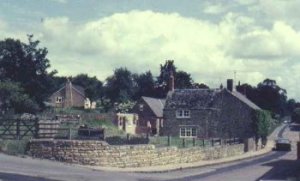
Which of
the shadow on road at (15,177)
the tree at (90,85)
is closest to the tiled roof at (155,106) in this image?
the tree at (90,85)

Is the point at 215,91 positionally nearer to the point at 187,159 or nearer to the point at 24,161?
the point at 187,159

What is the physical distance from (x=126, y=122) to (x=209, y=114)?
11945 millimetres

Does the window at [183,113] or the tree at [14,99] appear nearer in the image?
the tree at [14,99]

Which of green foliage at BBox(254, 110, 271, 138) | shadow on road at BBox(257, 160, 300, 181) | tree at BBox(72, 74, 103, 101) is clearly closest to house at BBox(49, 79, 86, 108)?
tree at BBox(72, 74, 103, 101)

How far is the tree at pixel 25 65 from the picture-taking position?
80438mm

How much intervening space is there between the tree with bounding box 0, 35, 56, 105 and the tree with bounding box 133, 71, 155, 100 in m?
73.8

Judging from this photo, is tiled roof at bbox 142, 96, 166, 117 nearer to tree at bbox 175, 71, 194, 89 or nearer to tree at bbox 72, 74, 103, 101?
tree at bbox 175, 71, 194, 89

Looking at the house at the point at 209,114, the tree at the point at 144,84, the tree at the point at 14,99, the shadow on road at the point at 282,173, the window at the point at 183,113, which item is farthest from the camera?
the tree at the point at 144,84

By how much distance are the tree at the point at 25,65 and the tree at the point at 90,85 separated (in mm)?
70941

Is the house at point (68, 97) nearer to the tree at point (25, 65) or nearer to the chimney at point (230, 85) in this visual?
the tree at point (25, 65)

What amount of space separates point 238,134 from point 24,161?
170ft

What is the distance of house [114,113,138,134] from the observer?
7756 centimetres

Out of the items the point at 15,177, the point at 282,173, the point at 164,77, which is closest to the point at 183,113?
the point at 282,173

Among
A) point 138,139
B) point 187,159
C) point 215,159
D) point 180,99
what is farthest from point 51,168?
point 180,99
